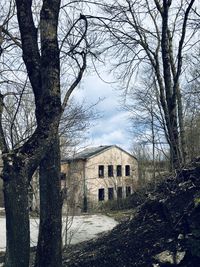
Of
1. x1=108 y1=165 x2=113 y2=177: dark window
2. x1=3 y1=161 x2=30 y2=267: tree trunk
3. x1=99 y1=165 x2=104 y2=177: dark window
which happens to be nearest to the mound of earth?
x1=3 y1=161 x2=30 y2=267: tree trunk

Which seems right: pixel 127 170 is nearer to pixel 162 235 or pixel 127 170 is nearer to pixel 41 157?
pixel 162 235

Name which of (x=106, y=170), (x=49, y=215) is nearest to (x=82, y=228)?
(x=49, y=215)

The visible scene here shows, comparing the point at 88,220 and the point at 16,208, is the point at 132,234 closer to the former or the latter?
the point at 16,208

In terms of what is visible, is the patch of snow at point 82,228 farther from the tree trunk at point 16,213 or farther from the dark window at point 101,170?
the dark window at point 101,170

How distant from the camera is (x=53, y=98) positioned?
4793mm

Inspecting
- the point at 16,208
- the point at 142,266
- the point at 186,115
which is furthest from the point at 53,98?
the point at 186,115

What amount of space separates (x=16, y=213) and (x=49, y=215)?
70 centimetres

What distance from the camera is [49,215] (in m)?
4.86

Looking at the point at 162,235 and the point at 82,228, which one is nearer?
the point at 162,235

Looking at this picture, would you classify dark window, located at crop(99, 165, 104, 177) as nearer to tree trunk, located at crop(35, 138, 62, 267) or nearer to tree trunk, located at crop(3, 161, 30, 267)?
tree trunk, located at crop(35, 138, 62, 267)

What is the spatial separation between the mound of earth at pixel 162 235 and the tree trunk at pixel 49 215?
1371mm

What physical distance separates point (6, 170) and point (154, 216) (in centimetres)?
353

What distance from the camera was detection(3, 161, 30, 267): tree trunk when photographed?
4.18 metres

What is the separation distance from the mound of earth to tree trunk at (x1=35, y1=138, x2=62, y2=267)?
4.50 feet
